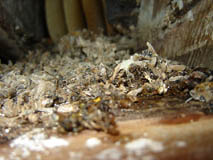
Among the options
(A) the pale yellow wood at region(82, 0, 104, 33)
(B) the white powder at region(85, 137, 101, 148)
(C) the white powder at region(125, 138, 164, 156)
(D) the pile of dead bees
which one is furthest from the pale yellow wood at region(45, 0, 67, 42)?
(C) the white powder at region(125, 138, 164, 156)

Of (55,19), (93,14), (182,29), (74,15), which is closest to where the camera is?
(182,29)

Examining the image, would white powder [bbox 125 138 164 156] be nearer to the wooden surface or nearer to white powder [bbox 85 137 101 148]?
white powder [bbox 85 137 101 148]

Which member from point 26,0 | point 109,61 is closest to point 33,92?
point 109,61

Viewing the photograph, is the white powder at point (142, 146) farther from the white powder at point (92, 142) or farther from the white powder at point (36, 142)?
the white powder at point (36, 142)

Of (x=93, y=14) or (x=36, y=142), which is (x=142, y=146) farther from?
(x=93, y=14)

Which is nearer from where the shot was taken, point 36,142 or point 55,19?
point 36,142

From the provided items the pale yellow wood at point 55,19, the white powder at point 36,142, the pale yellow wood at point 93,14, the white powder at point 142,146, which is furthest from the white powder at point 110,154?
the pale yellow wood at point 55,19

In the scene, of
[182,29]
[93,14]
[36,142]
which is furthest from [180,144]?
[93,14]

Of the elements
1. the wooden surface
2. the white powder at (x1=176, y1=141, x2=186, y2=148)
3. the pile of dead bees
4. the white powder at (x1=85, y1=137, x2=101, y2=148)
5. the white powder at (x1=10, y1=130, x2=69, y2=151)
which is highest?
the wooden surface

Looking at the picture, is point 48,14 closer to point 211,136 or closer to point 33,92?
point 33,92
